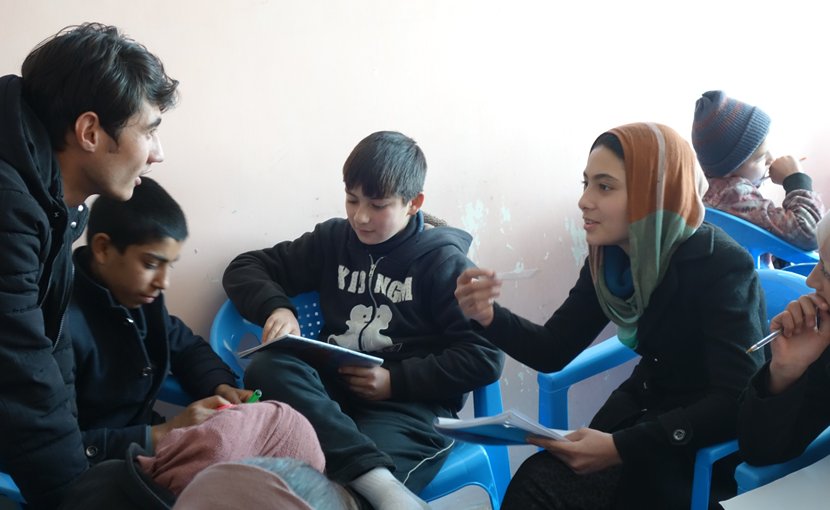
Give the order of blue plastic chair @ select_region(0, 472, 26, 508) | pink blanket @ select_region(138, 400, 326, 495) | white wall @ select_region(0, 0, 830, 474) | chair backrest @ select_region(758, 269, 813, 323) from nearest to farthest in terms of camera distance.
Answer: pink blanket @ select_region(138, 400, 326, 495)
blue plastic chair @ select_region(0, 472, 26, 508)
chair backrest @ select_region(758, 269, 813, 323)
white wall @ select_region(0, 0, 830, 474)

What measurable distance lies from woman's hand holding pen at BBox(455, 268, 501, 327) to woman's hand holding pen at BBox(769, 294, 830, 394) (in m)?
0.55

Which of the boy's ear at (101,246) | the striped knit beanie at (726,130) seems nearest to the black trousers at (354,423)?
the boy's ear at (101,246)

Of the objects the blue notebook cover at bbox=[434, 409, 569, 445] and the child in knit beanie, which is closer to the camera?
the blue notebook cover at bbox=[434, 409, 569, 445]

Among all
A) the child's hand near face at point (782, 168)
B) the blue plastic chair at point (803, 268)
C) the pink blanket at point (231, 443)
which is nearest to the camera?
the pink blanket at point (231, 443)

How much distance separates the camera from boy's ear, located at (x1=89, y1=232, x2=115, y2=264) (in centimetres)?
170

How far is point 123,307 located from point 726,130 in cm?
181

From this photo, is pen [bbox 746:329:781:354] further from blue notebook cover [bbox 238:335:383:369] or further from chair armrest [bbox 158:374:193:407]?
chair armrest [bbox 158:374:193:407]

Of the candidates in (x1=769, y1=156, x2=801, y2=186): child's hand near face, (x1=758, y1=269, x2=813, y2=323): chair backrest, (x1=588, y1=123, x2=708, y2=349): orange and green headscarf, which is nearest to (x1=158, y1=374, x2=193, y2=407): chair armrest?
(x1=588, y1=123, x2=708, y2=349): orange and green headscarf

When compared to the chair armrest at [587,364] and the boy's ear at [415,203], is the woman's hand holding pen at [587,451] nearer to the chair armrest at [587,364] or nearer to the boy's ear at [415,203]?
the chair armrest at [587,364]

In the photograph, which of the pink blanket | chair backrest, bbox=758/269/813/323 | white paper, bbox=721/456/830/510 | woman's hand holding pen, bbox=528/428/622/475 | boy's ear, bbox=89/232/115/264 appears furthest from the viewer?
chair backrest, bbox=758/269/813/323

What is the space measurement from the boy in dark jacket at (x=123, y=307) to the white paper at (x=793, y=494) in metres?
1.03

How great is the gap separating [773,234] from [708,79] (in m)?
0.65

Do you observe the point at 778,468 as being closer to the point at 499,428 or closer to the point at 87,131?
the point at 499,428

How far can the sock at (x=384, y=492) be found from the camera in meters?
1.33
